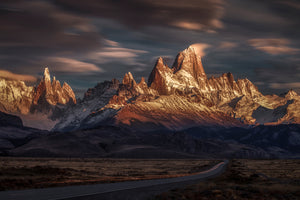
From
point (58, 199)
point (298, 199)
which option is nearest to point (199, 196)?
point (298, 199)

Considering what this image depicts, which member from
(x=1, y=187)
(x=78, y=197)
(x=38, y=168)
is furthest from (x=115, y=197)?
(x=38, y=168)

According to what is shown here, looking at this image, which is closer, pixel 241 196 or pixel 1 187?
pixel 241 196

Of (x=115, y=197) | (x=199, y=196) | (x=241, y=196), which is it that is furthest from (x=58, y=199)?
(x=241, y=196)

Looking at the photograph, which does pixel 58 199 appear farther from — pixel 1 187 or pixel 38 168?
pixel 38 168

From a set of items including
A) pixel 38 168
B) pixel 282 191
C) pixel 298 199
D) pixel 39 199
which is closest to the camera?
pixel 39 199

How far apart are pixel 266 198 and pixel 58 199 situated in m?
17.3

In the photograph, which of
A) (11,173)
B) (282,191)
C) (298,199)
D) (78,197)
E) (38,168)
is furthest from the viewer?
(38,168)

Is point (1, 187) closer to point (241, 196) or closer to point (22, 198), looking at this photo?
point (22, 198)

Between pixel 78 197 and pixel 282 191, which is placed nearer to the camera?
pixel 78 197

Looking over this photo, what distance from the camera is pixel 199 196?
35.5 m

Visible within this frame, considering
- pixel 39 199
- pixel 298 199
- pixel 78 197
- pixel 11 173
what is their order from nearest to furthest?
pixel 39 199 < pixel 78 197 < pixel 298 199 < pixel 11 173

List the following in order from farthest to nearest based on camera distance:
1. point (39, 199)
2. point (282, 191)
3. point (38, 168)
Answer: point (38, 168)
point (282, 191)
point (39, 199)

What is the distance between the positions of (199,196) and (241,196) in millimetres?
3948

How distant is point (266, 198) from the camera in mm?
35344
